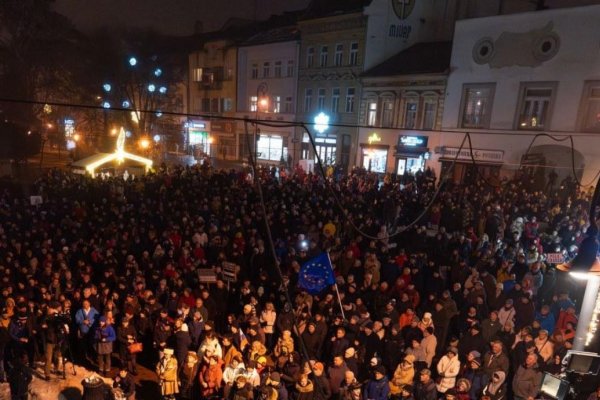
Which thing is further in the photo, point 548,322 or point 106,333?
point 548,322

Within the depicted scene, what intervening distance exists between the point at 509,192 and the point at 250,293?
42.6 ft

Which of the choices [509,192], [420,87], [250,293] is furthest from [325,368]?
[420,87]

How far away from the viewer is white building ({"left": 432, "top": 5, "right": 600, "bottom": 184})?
20.9 metres

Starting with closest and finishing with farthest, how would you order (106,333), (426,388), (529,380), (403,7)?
(426,388) < (529,380) < (106,333) < (403,7)

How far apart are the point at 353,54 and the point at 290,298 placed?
81.2 ft

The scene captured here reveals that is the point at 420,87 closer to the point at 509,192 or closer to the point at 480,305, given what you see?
the point at 509,192

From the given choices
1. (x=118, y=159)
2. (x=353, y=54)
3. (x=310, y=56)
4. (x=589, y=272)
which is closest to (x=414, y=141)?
(x=353, y=54)

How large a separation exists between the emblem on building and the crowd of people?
749 inches

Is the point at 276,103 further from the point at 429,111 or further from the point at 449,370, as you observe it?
the point at 449,370

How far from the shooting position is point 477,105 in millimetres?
25000

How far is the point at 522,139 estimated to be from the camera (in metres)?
23.2

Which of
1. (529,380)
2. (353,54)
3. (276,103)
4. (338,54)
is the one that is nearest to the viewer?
(529,380)

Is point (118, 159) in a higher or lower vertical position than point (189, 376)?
higher

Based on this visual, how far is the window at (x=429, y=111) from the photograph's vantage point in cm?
2673
